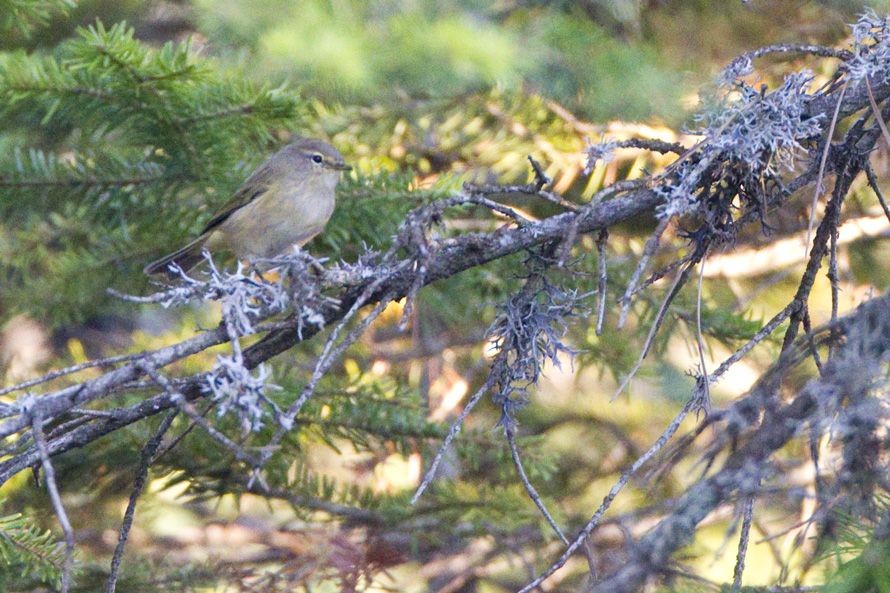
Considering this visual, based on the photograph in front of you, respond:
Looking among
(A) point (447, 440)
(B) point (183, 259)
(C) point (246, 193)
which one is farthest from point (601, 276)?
(B) point (183, 259)

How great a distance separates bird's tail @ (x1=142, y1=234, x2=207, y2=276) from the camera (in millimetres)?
3401

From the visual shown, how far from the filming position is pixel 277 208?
381 cm

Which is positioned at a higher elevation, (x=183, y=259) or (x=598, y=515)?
(x=598, y=515)

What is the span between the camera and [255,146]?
3.52 meters

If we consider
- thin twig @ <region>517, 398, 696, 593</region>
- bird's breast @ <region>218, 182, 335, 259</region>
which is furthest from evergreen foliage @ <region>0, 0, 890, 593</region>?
bird's breast @ <region>218, 182, 335, 259</region>

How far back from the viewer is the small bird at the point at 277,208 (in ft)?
11.4

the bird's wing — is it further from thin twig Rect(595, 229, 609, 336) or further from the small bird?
thin twig Rect(595, 229, 609, 336)

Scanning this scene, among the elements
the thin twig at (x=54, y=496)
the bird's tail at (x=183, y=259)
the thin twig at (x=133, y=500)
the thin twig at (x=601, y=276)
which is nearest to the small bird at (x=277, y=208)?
the bird's tail at (x=183, y=259)

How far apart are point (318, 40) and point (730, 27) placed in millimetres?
2307

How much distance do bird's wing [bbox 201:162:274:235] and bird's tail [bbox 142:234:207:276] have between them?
89mm

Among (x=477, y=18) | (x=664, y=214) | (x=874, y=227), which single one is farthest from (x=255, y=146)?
(x=874, y=227)

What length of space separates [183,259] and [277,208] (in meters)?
0.43

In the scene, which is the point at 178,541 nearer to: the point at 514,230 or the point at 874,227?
the point at 514,230

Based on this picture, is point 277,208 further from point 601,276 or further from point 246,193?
point 601,276
